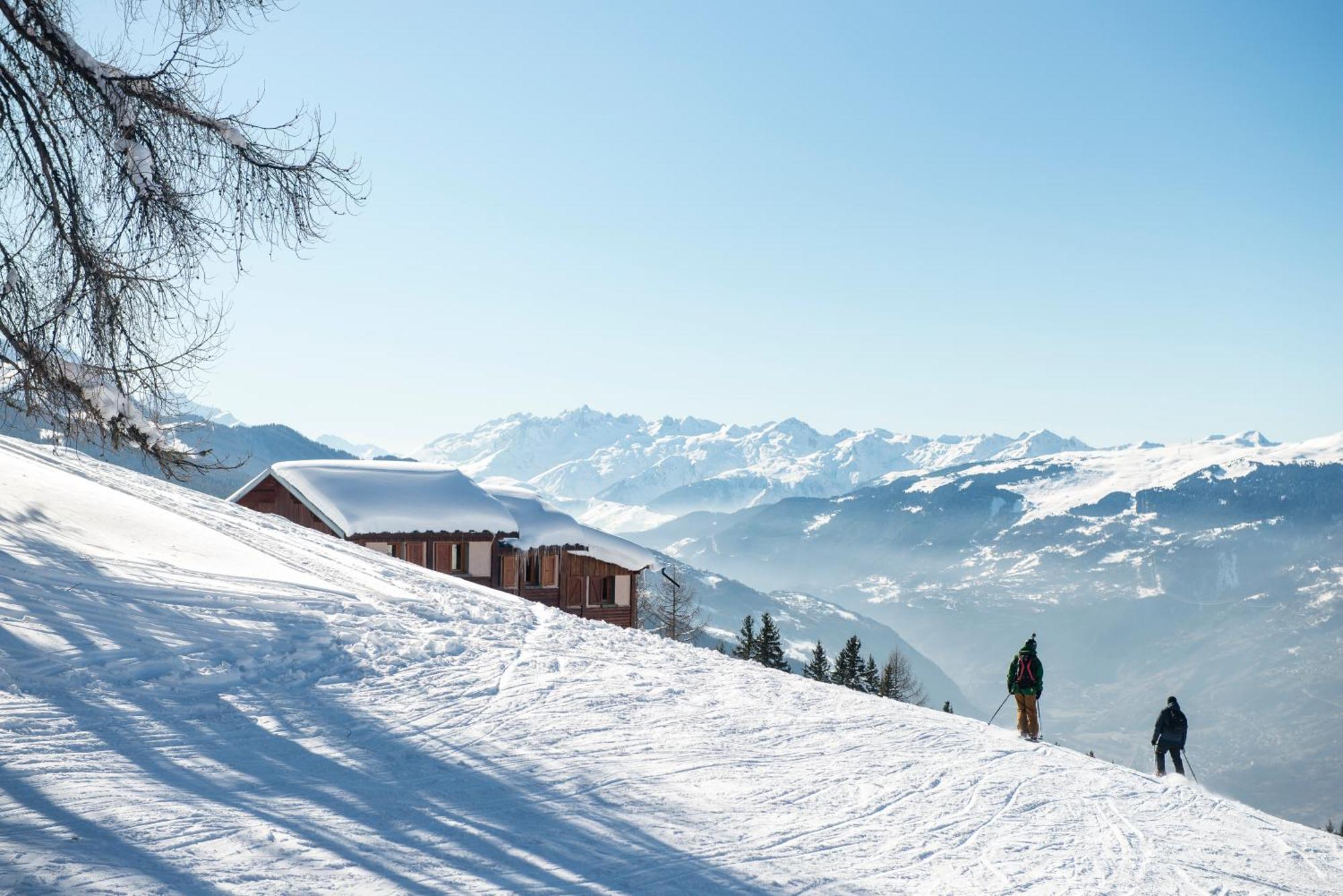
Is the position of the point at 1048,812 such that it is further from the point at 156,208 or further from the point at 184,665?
the point at 156,208

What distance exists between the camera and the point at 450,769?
6.68 metres

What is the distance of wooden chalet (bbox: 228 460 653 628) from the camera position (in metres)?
27.3

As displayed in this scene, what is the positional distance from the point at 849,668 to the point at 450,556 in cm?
3717

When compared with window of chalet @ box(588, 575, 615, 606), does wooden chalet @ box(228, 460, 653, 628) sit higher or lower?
higher

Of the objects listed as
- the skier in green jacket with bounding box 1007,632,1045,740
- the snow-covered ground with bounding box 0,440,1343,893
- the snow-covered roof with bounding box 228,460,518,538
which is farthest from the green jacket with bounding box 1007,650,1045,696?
the snow-covered roof with bounding box 228,460,518,538

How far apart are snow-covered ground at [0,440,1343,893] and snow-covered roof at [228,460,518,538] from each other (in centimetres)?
1479

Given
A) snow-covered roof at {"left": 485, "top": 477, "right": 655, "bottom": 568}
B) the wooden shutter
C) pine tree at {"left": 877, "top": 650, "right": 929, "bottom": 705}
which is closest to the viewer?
the wooden shutter

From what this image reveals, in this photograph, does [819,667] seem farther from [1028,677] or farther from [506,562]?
[1028,677]

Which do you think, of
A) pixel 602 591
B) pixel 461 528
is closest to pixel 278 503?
pixel 461 528

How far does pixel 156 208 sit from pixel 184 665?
363cm

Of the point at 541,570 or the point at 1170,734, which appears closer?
the point at 1170,734

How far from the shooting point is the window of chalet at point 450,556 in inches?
1144

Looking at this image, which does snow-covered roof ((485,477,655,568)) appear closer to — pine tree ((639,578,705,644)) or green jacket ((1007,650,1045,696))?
pine tree ((639,578,705,644))

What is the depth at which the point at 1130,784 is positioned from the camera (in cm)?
1002
